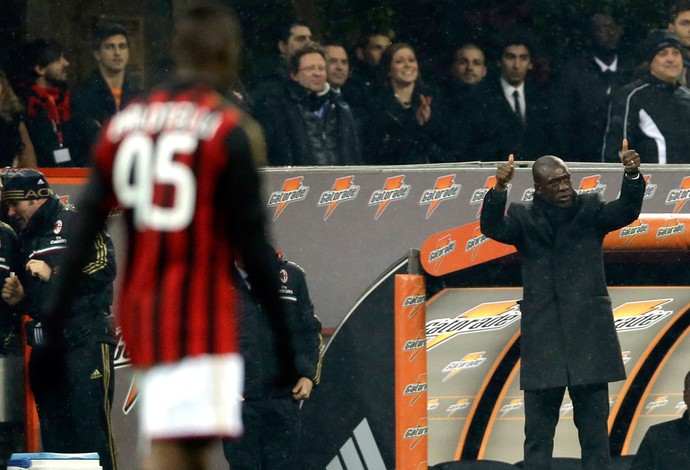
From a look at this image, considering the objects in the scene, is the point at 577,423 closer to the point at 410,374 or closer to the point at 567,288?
the point at 567,288

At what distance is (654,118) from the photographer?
36.4 ft

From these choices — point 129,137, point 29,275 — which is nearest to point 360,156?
point 29,275

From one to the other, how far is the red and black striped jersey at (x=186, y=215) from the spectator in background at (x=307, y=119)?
19.8ft

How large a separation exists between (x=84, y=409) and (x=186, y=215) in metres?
5.01

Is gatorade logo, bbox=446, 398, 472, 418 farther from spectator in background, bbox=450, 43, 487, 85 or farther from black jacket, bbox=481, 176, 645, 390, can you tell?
spectator in background, bbox=450, 43, 487, 85

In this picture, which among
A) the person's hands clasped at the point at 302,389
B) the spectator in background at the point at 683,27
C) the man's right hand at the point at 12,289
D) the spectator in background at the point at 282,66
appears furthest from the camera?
the spectator in background at the point at 683,27

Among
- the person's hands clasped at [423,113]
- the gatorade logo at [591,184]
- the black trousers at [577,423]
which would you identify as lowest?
the black trousers at [577,423]

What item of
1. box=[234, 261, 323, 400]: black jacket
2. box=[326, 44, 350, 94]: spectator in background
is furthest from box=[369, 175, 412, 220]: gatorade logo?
box=[326, 44, 350, 94]: spectator in background

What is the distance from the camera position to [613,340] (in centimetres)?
888

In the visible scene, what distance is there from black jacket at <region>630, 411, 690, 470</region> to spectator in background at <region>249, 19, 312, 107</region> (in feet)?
10.8

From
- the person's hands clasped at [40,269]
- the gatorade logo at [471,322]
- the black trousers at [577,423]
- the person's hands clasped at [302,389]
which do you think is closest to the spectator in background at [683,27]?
the gatorade logo at [471,322]

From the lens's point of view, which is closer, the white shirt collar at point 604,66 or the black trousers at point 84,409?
the black trousers at point 84,409

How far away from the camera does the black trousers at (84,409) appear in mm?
9344

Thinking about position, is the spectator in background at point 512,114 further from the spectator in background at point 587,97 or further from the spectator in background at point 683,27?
the spectator in background at point 683,27
